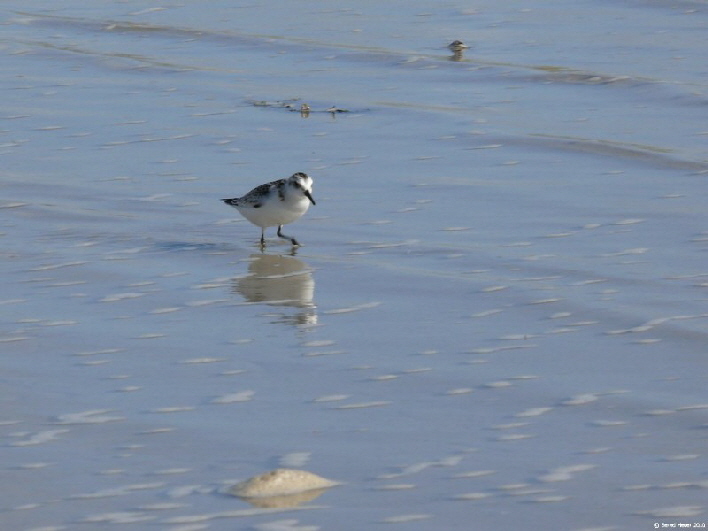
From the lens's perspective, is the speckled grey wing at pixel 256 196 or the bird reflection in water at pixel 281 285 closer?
the bird reflection in water at pixel 281 285

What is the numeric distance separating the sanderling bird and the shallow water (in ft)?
0.95

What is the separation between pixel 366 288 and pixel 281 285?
0.68m

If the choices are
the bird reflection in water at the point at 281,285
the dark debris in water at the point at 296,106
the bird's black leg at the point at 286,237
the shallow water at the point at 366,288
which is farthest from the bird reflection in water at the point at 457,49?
the bird reflection in water at the point at 281,285

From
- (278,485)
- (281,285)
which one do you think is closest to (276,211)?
(281,285)

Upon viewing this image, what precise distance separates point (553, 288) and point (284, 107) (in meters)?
6.53

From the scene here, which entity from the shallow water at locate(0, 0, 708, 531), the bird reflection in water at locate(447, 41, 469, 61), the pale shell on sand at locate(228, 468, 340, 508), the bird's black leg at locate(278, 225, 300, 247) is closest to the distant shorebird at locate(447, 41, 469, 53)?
the bird reflection in water at locate(447, 41, 469, 61)

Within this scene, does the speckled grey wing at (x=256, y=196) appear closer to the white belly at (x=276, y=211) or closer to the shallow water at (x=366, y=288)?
the white belly at (x=276, y=211)

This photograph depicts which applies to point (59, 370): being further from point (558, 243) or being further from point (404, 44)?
point (404, 44)

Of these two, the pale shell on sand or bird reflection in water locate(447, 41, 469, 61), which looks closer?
the pale shell on sand

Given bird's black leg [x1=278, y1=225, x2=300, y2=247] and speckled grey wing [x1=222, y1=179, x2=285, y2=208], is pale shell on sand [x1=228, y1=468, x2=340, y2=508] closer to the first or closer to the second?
bird's black leg [x1=278, y1=225, x2=300, y2=247]

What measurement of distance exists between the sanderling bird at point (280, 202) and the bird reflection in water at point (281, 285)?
12.0 inches

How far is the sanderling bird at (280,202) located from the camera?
33.9 ft

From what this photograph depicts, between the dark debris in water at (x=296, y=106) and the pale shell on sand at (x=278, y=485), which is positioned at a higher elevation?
the dark debris in water at (x=296, y=106)

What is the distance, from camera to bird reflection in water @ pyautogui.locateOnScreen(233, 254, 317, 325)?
875cm
